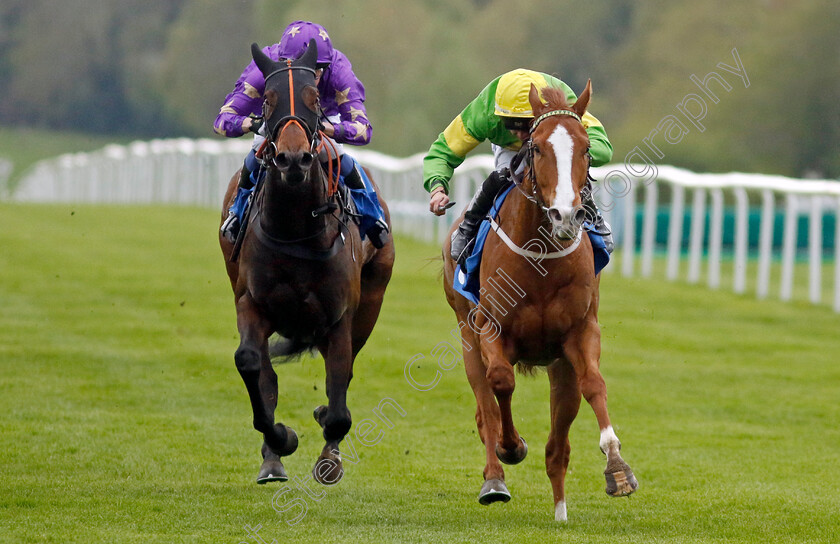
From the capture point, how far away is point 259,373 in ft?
21.2

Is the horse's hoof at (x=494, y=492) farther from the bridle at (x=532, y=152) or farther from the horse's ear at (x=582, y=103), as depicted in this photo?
the horse's ear at (x=582, y=103)

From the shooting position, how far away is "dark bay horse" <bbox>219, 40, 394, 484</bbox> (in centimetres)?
613

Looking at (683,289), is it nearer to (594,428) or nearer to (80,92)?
(594,428)

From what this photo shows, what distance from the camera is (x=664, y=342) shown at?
41.9ft

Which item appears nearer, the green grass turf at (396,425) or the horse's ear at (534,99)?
the horse's ear at (534,99)

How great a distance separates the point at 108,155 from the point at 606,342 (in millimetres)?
27249

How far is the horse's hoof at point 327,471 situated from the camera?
6762mm

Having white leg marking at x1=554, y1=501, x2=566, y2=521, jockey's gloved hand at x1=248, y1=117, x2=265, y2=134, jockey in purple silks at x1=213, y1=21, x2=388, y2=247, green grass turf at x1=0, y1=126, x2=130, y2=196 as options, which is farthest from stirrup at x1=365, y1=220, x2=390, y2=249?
green grass turf at x1=0, y1=126, x2=130, y2=196

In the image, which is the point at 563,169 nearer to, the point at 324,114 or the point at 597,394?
the point at 597,394

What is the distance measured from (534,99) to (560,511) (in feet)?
6.37

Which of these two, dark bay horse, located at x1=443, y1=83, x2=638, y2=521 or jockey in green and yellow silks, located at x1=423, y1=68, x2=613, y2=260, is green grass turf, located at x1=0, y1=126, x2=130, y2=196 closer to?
jockey in green and yellow silks, located at x1=423, y1=68, x2=613, y2=260

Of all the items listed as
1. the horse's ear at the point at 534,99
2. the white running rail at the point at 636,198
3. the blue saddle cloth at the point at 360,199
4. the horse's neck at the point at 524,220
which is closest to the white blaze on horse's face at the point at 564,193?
the horse's ear at the point at 534,99

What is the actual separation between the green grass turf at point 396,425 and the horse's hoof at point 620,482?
19.0 inches

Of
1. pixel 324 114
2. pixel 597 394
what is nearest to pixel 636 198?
pixel 324 114
